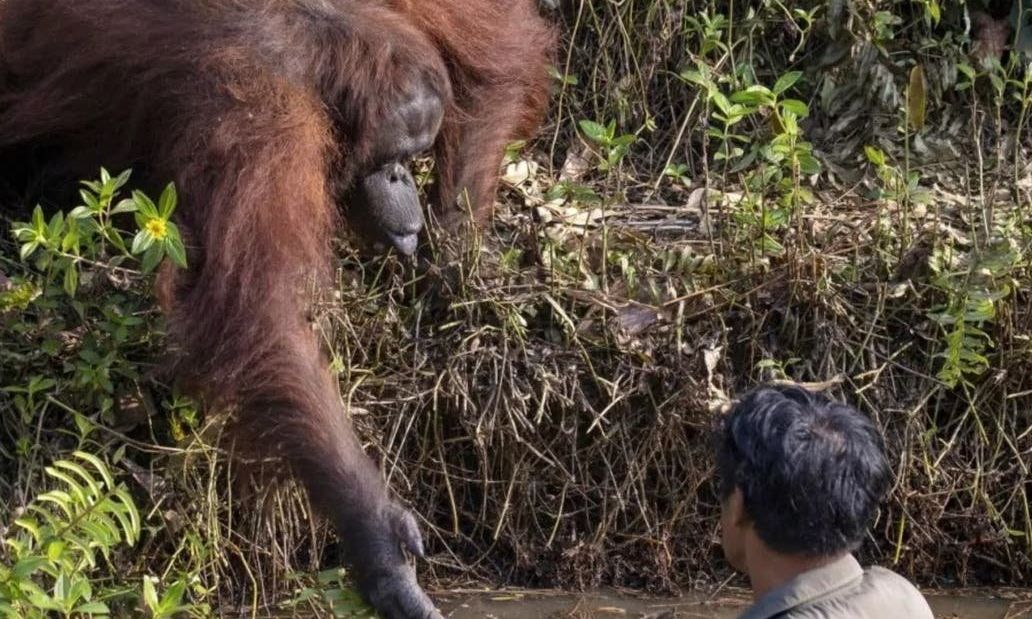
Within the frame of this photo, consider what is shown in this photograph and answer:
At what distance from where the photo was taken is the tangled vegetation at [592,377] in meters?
4.23

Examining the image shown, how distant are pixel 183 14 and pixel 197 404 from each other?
95 centimetres

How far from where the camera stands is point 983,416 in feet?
15.2

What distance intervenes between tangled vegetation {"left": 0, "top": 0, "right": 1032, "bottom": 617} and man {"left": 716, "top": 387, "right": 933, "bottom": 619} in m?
1.93

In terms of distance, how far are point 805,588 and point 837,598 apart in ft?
0.16

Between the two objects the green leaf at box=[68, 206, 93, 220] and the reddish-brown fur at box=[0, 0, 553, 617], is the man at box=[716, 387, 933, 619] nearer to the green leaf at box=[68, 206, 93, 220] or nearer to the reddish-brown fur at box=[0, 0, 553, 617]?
the reddish-brown fur at box=[0, 0, 553, 617]

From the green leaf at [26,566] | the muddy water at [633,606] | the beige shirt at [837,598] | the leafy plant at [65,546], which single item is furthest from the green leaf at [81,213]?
the beige shirt at [837,598]

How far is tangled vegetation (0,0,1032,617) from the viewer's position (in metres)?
4.23

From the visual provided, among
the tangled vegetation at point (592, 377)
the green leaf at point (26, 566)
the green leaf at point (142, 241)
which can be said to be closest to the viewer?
the green leaf at point (26, 566)

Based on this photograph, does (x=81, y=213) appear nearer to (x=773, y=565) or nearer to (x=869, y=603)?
(x=773, y=565)

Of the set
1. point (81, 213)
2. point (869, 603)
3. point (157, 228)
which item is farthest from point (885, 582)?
point (81, 213)

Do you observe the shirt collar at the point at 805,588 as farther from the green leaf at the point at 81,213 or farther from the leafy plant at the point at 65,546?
the green leaf at the point at 81,213

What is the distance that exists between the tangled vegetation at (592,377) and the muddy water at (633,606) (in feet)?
0.20

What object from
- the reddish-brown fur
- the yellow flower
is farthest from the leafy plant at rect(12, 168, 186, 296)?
the reddish-brown fur

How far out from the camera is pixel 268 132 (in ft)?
12.8
